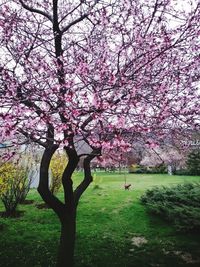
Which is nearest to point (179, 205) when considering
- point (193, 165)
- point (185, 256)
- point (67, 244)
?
point (185, 256)

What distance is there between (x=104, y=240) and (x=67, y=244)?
242 cm

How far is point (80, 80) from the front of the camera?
5156mm

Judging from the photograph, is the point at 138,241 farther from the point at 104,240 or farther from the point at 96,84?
the point at 96,84

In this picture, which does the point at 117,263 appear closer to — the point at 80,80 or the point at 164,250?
the point at 164,250

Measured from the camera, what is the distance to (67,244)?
20.2 feet

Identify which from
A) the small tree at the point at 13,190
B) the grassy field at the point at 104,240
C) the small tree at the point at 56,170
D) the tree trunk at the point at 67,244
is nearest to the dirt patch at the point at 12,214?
the small tree at the point at 13,190

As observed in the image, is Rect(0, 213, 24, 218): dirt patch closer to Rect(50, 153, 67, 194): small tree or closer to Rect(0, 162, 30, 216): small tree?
Rect(0, 162, 30, 216): small tree

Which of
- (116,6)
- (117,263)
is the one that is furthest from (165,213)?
(116,6)

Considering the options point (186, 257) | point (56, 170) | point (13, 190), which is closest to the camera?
point (186, 257)

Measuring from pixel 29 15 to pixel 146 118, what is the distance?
3761 millimetres

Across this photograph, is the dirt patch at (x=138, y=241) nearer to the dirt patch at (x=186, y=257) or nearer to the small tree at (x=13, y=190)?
the dirt patch at (x=186, y=257)

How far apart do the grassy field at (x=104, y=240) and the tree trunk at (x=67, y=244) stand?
66 centimetres

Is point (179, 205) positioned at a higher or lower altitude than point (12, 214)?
higher

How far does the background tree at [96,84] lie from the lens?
4.55m
